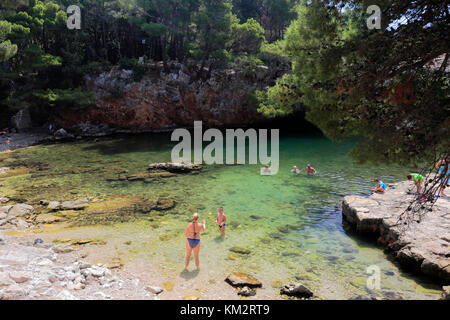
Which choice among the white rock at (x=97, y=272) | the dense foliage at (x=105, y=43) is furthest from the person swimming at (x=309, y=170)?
the dense foliage at (x=105, y=43)

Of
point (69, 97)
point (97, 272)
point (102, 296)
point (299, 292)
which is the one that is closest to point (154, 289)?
point (102, 296)

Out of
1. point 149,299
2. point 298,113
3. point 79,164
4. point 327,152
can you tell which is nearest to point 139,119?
point 79,164

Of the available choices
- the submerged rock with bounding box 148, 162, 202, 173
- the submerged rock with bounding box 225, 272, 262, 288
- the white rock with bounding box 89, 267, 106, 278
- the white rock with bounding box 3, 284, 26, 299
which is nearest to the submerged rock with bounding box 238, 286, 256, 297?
the submerged rock with bounding box 225, 272, 262, 288

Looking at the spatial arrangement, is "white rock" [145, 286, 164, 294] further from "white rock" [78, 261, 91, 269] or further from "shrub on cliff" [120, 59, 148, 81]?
"shrub on cliff" [120, 59, 148, 81]

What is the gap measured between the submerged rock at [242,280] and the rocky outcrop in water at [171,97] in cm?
3143

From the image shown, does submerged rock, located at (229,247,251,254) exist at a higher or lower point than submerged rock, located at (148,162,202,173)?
lower

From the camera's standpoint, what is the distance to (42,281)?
21.9 feet

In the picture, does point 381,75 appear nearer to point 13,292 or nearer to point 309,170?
point 13,292

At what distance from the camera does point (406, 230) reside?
952 centimetres

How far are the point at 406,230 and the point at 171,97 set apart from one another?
33331mm

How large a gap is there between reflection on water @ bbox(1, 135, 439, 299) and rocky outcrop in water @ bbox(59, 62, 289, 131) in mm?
11679

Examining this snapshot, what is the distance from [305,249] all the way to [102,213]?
854 centimetres

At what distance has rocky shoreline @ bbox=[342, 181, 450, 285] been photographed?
8.10 metres

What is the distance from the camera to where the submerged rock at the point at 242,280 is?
7.74 metres
